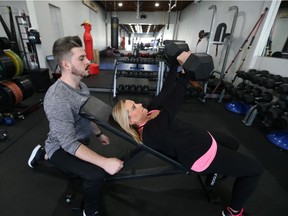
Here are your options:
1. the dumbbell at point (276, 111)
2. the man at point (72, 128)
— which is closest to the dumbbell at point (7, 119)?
the man at point (72, 128)

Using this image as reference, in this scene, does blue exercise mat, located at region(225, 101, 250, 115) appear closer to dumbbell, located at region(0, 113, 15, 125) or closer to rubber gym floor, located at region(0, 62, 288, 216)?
rubber gym floor, located at region(0, 62, 288, 216)

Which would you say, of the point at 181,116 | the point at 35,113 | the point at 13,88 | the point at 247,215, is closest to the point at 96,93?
the point at 35,113

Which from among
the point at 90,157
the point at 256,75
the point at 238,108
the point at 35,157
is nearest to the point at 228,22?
the point at 256,75

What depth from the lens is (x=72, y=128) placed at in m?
0.91

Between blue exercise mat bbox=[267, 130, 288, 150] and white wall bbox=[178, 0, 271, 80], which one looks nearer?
blue exercise mat bbox=[267, 130, 288, 150]

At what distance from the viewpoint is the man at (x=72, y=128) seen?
89 cm

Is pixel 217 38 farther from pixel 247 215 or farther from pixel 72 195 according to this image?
pixel 72 195

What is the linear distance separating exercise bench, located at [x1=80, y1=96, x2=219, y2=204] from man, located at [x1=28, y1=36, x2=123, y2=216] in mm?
127

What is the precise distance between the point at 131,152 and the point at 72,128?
434 mm

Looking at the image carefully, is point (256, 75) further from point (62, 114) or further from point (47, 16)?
point (47, 16)

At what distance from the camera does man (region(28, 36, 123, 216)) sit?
2.91 ft

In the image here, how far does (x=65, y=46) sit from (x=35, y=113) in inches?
84.4

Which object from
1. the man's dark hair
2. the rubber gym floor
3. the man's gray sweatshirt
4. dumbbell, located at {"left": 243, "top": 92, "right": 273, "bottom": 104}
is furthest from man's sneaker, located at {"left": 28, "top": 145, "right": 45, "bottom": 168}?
dumbbell, located at {"left": 243, "top": 92, "right": 273, "bottom": 104}

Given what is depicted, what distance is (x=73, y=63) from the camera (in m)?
1.00
